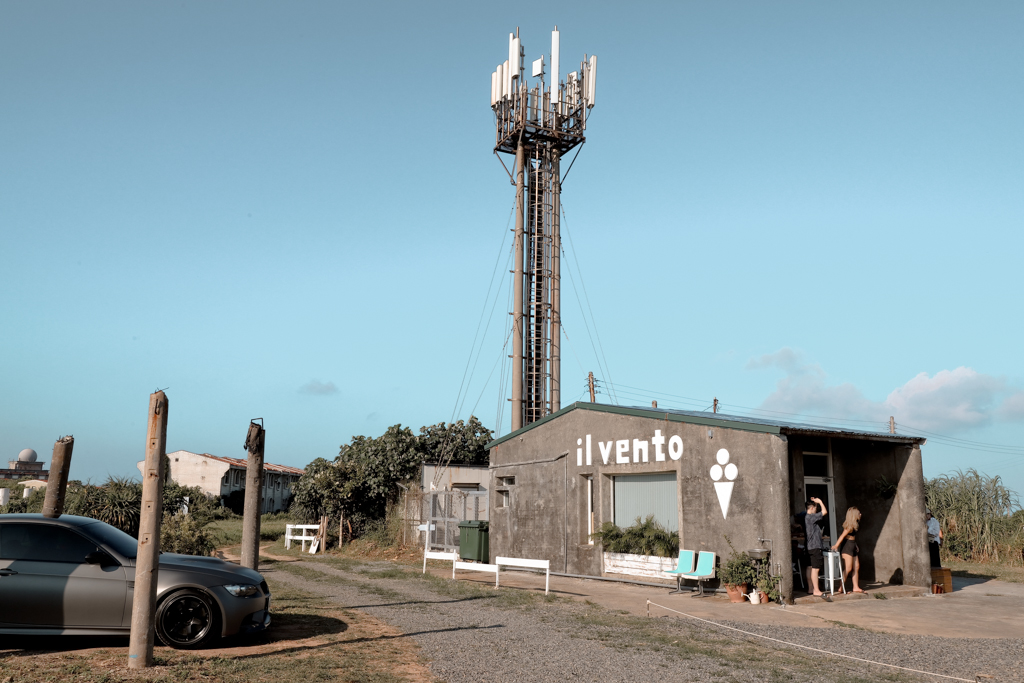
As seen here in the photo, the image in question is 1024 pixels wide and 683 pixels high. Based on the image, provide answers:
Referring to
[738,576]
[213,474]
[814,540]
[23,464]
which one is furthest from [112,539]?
[23,464]

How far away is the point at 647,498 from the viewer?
16.9 meters

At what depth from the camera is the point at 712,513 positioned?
591 inches

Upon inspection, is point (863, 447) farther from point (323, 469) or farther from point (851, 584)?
point (323, 469)

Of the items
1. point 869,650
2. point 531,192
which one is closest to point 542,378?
point 531,192

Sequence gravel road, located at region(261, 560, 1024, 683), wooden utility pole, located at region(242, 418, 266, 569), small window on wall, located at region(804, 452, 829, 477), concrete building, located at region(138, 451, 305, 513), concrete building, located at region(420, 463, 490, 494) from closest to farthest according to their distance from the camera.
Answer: gravel road, located at region(261, 560, 1024, 683), wooden utility pole, located at region(242, 418, 266, 569), small window on wall, located at region(804, 452, 829, 477), concrete building, located at region(420, 463, 490, 494), concrete building, located at region(138, 451, 305, 513)

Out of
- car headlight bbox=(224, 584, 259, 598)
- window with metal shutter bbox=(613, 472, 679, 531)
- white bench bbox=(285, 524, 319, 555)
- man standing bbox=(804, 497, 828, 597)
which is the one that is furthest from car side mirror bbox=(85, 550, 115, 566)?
white bench bbox=(285, 524, 319, 555)

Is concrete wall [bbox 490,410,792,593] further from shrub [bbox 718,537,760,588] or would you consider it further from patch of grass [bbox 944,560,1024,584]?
patch of grass [bbox 944,560,1024,584]

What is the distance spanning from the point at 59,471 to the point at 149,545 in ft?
15.3

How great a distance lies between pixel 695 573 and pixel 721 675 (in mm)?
7061

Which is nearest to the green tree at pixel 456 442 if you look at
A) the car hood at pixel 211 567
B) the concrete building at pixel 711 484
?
the concrete building at pixel 711 484

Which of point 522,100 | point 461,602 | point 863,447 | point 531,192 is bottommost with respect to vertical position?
point 461,602

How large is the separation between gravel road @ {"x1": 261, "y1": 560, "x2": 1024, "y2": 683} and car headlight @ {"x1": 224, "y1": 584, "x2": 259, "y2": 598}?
2028 mm

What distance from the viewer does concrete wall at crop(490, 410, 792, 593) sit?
1407cm

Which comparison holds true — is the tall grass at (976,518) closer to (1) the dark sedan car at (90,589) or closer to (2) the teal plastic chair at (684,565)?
(2) the teal plastic chair at (684,565)
